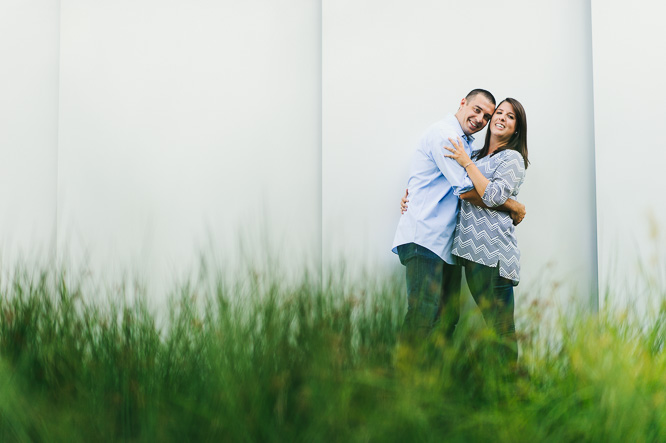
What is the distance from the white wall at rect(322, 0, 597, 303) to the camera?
3.07 metres

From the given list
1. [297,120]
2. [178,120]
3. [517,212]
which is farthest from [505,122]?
[178,120]

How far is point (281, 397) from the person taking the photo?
3.68 feet

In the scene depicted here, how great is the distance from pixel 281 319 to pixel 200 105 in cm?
220

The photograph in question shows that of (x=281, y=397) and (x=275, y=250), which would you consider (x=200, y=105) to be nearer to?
(x=275, y=250)

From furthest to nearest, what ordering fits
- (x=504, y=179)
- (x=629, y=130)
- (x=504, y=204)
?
1. (x=629, y=130)
2. (x=504, y=204)
3. (x=504, y=179)

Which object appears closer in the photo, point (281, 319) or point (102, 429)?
point (102, 429)

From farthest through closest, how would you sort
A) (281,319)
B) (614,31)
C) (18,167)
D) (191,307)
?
(18,167) → (614,31) → (191,307) → (281,319)

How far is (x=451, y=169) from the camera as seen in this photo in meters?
2.53

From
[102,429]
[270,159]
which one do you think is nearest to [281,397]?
[102,429]

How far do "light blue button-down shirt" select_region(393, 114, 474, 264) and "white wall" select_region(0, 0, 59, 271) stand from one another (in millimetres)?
2115

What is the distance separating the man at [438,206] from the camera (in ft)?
A: 8.32

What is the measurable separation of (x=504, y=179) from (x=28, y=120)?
8.90 ft

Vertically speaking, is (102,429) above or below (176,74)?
below

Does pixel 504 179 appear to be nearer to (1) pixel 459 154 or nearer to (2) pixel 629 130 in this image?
(1) pixel 459 154
